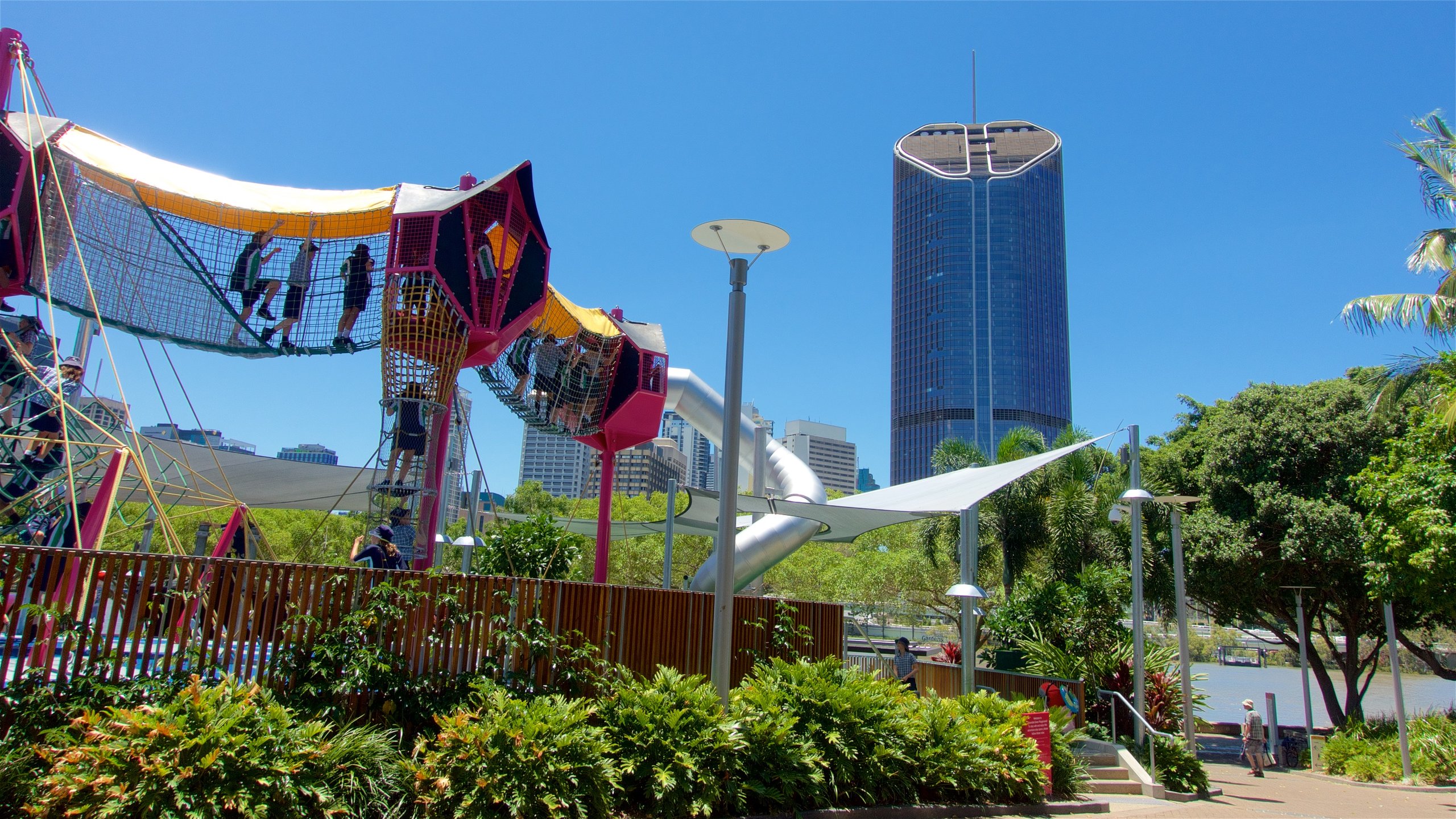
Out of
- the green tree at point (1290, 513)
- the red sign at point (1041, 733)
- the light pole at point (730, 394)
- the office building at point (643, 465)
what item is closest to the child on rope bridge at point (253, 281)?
the light pole at point (730, 394)

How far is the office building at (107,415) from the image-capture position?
37.4 ft

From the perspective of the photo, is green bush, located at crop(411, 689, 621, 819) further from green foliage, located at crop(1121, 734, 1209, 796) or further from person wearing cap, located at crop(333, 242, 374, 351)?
person wearing cap, located at crop(333, 242, 374, 351)

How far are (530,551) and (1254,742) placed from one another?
1406 cm

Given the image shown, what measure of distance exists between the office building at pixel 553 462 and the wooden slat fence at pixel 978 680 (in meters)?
153

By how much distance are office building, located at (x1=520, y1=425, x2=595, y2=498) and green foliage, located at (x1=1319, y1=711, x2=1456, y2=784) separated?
153 metres

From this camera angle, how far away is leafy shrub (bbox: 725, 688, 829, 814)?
7.64 metres

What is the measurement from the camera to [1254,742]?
16812 millimetres

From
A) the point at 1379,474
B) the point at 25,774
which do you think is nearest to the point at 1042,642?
the point at 1379,474

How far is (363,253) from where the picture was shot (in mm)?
15031

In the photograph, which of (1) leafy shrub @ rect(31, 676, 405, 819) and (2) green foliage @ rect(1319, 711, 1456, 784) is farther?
(2) green foliage @ rect(1319, 711, 1456, 784)

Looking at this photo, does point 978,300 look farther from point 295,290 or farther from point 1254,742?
point 295,290

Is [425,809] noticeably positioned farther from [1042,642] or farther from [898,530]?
[898,530]

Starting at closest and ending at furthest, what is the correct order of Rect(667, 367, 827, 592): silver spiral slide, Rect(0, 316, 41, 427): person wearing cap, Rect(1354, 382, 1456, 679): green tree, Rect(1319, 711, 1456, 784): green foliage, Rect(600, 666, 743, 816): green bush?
Rect(600, 666, 743, 816): green bush → Rect(0, 316, 41, 427): person wearing cap → Rect(1354, 382, 1456, 679): green tree → Rect(1319, 711, 1456, 784): green foliage → Rect(667, 367, 827, 592): silver spiral slide

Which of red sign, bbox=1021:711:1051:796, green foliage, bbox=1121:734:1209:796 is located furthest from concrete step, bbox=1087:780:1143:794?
red sign, bbox=1021:711:1051:796
